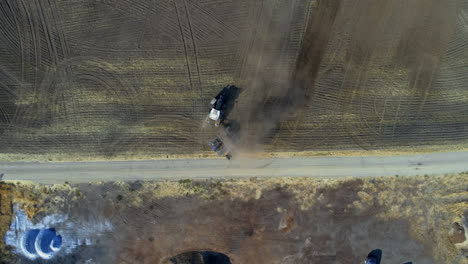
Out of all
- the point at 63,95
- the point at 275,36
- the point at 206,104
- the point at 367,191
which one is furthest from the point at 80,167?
the point at 367,191

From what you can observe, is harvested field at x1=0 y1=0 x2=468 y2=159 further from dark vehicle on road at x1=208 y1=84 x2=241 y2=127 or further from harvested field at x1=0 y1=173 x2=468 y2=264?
harvested field at x1=0 y1=173 x2=468 y2=264

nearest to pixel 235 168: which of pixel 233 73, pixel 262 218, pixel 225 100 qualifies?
pixel 262 218

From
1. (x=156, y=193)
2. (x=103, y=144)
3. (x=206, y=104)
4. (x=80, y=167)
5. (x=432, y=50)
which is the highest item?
(x=432, y=50)

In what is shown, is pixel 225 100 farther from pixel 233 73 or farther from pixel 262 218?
pixel 262 218

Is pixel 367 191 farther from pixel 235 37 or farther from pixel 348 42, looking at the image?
pixel 235 37

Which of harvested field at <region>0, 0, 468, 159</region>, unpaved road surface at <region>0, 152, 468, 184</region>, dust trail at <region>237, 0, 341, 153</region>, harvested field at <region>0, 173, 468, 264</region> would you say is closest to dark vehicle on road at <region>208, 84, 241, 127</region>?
harvested field at <region>0, 0, 468, 159</region>

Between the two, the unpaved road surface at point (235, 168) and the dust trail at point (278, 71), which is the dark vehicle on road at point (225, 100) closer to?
the dust trail at point (278, 71)
